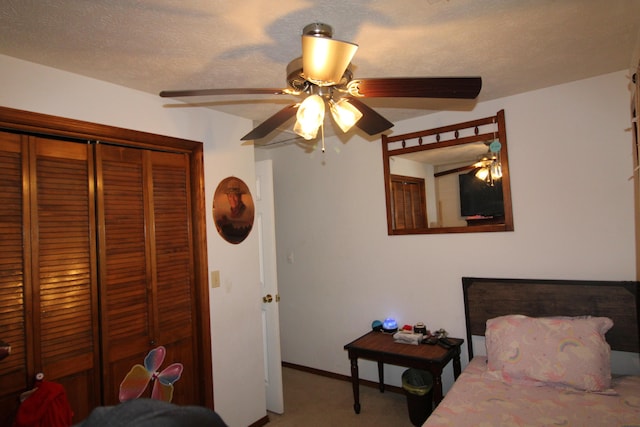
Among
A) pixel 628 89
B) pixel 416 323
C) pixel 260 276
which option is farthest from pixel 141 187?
pixel 628 89

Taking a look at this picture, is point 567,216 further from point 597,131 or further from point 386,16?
point 386,16

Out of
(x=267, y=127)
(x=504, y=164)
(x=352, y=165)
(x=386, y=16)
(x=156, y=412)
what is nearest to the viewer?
(x=156, y=412)

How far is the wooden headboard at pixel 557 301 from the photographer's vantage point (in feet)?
7.30

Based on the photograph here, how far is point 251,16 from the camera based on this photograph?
147cm

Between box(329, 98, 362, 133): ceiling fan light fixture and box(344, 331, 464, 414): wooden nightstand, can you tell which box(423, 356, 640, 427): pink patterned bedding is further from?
Result: box(329, 98, 362, 133): ceiling fan light fixture

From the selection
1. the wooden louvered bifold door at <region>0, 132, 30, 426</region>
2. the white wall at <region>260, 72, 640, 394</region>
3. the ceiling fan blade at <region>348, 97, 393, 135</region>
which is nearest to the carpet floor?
the white wall at <region>260, 72, 640, 394</region>

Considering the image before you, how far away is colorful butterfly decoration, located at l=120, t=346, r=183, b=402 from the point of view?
2139mm

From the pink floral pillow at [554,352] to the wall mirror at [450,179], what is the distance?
0.76 metres

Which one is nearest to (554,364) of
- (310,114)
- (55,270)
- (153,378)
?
(310,114)

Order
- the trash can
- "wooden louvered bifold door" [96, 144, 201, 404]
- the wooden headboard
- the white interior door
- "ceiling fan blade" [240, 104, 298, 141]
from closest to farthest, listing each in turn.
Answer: "ceiling fan blade" [240, 104, 298, 141], "wooden louvered bifold door" [96, 144, 201, 404], the wooden headboard, the trash can, the white interior door

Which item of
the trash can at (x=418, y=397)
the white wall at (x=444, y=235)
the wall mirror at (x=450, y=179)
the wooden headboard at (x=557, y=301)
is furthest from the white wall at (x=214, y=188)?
the wooden headboard at (x=557, y=301)

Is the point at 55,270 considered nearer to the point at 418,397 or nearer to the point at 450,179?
the point at 418,397

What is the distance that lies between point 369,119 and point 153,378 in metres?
2.02

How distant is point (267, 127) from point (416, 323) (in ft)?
7.01
